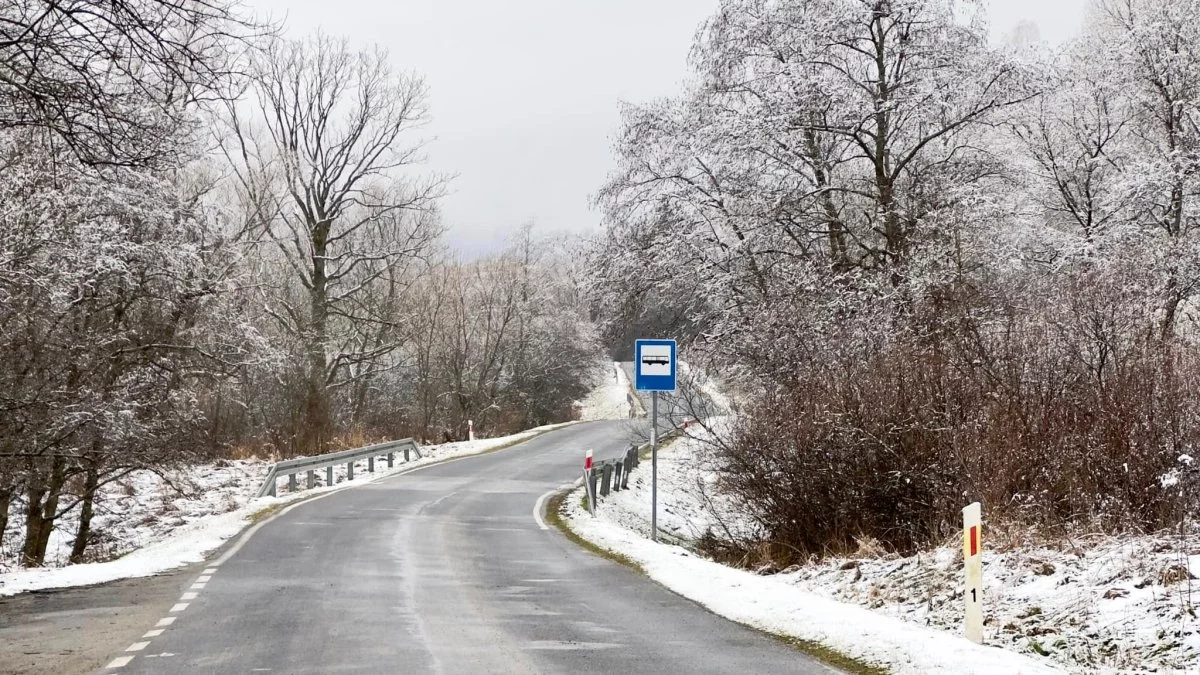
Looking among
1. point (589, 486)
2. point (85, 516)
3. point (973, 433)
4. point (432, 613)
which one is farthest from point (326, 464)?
point (973, 433)

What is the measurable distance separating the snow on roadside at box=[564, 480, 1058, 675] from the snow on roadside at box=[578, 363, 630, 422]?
6029 centimetres

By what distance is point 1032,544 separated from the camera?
10445mm

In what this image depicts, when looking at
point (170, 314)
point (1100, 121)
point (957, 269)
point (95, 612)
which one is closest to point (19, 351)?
point (170, 314)

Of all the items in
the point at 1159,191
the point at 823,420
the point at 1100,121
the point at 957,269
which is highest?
the point at 1100,121

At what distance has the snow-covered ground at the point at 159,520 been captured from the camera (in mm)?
14766

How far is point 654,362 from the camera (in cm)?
1809

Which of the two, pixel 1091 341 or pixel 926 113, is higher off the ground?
pixel 926 113

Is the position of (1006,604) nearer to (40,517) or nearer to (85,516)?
(40,517)

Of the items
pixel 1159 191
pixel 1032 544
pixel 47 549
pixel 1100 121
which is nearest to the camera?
pixel 1032 544

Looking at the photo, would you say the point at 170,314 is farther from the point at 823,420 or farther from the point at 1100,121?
the point at 1100,121

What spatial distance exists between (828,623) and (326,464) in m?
22.4

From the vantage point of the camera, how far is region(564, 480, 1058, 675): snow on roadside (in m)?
7.41

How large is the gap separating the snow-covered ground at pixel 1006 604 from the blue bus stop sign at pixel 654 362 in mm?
4963

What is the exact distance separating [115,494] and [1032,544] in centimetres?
2656
